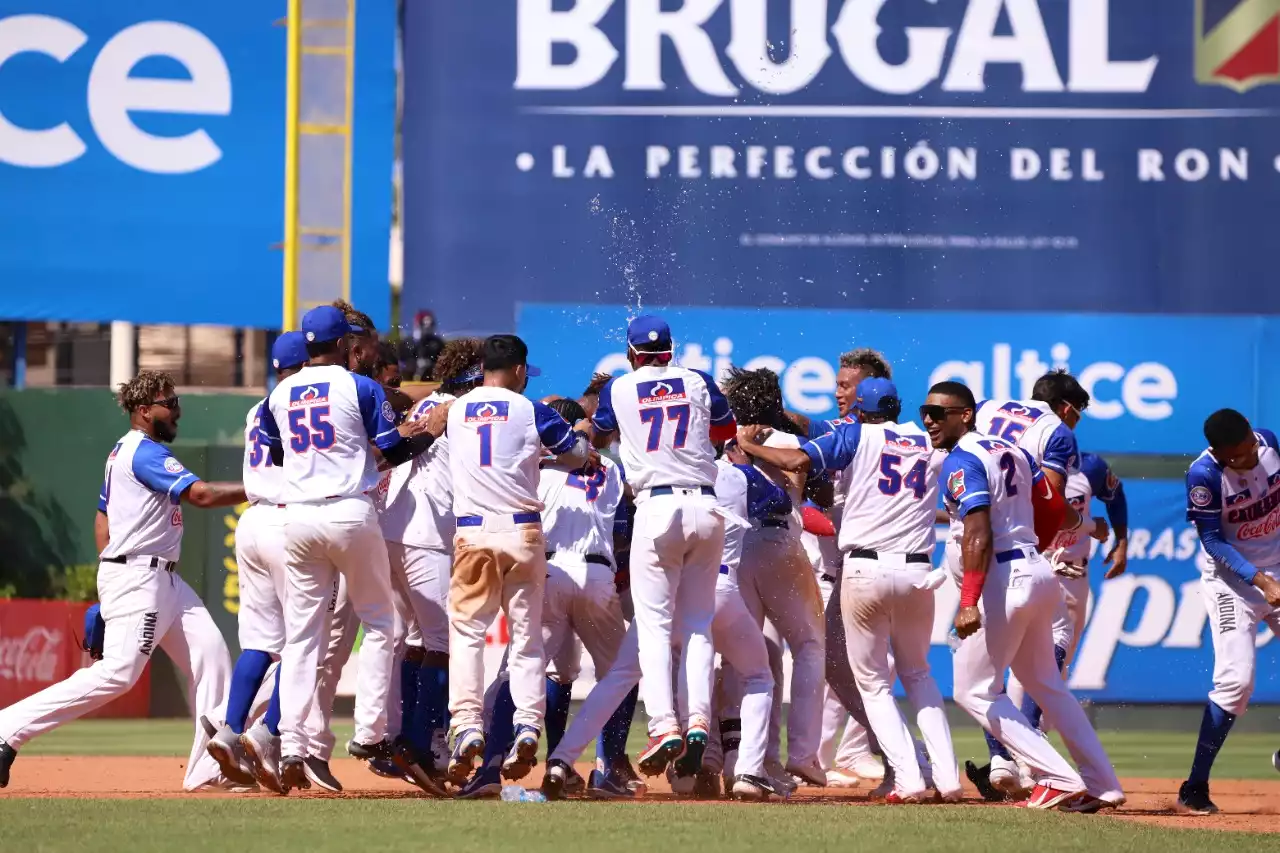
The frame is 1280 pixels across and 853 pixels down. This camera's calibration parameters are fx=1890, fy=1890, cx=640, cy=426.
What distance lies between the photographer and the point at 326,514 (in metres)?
8.46

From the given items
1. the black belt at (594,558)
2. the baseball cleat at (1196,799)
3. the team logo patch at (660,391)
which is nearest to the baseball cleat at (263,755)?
the black belt at (594,558)

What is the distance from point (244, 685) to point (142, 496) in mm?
1161

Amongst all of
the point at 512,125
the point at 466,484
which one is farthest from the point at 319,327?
the point at 512,125

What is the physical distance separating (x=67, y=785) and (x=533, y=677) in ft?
9.69

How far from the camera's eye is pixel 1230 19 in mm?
15742

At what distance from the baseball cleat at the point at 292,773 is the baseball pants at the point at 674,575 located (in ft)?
5.13

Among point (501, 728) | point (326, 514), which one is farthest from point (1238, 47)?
point (326, 514)

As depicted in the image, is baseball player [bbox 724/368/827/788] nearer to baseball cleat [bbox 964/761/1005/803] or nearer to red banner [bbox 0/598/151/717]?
baseball cleat [bbox 964/761/1005/803]

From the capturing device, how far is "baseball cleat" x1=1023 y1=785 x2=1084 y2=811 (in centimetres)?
854

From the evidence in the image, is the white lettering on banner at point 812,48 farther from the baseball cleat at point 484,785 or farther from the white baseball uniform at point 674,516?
the baseball cleat at point 484,785

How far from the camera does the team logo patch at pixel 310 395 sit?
336 inches

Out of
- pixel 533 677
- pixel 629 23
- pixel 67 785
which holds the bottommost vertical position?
pixel 67 785

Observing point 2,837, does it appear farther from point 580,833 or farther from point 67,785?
point 67,785

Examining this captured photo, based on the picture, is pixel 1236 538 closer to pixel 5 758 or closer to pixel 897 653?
pixel 897 653
